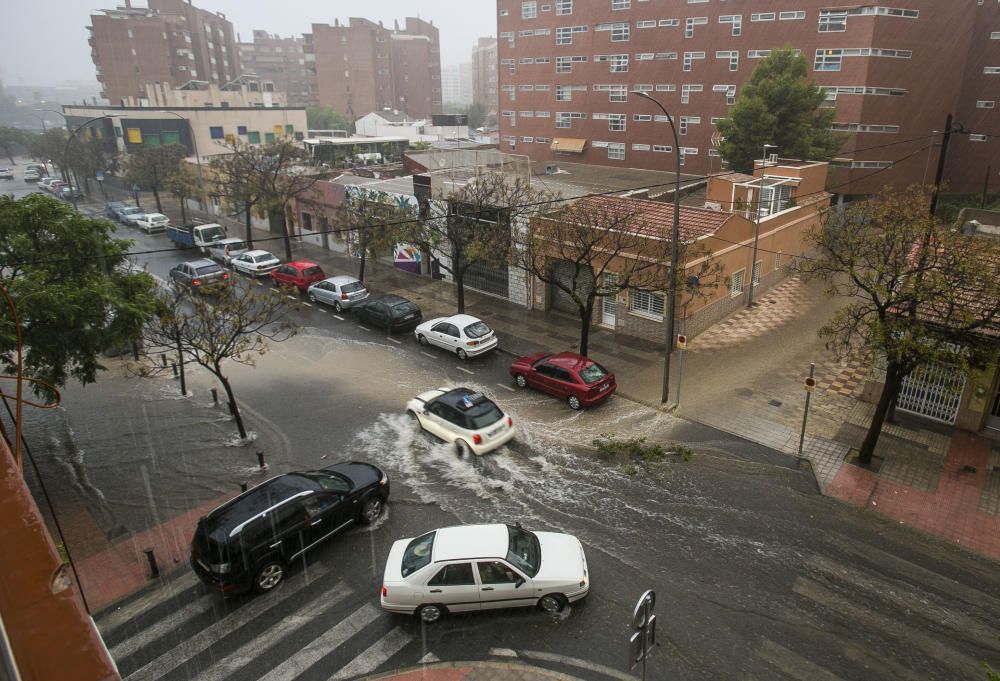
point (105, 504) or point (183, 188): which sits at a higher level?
point (183, 188)

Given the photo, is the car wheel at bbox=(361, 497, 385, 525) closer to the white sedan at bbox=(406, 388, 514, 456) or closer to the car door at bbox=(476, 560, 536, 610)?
the white sedan at bbox=(406, 388, 514, 456)

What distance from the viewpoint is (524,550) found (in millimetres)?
10367

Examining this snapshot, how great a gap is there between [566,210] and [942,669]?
50.9 ft

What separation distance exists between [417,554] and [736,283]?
18.6 m

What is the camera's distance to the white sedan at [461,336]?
20922 mm

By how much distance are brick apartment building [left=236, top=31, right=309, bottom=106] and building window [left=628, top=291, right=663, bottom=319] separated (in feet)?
436

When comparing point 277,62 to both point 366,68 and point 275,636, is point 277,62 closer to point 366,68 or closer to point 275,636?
point 366,68

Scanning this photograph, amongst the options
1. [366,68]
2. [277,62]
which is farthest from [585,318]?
[277,62]

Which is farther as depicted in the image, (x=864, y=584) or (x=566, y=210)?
(x=566, y=210)

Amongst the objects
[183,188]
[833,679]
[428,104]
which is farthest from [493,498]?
[428,104]

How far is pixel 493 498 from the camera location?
44.0ft

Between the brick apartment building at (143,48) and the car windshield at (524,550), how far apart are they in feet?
295

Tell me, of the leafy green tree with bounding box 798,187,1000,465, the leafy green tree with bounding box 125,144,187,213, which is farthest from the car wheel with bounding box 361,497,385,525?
the leafy green tree with bounding box 125,144,187,213

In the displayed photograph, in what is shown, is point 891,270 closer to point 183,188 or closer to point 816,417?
point 816,417
